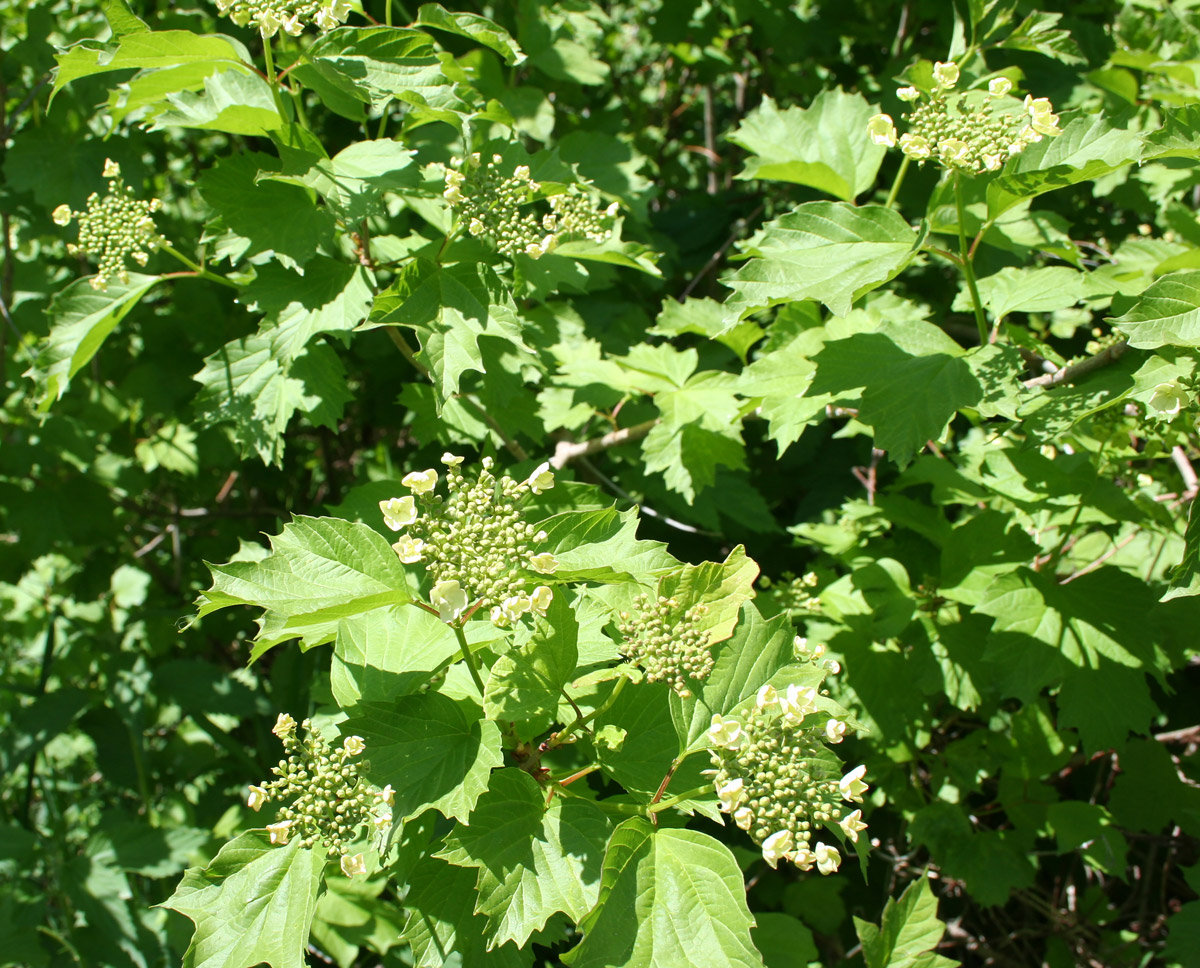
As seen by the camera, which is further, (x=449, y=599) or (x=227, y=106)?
(x=227, y=106)

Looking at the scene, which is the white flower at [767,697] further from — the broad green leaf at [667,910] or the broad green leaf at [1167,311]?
the broad green leaf at [1167,311]

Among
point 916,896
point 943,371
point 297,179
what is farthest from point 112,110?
point 916,896

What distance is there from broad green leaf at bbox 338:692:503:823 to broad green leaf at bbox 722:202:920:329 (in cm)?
107

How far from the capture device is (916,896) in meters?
2.10

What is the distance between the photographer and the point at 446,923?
5.33 ft

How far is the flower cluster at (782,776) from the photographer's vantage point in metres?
1.37

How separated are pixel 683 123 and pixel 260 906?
4740 millimetres

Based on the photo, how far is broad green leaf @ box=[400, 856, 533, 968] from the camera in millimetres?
1611

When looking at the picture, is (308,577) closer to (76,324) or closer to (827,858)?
(827,858)

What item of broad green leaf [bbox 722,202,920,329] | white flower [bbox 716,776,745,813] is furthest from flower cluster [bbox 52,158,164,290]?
white flower [bbox 716,776,745,813]

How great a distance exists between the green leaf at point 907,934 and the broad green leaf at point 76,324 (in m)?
2.50

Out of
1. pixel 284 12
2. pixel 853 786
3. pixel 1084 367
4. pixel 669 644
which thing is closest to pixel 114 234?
pixel 284 12

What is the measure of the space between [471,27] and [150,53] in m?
0.78

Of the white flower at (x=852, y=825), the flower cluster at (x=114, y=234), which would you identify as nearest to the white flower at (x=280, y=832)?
the white flower at (x=852, y=825)
